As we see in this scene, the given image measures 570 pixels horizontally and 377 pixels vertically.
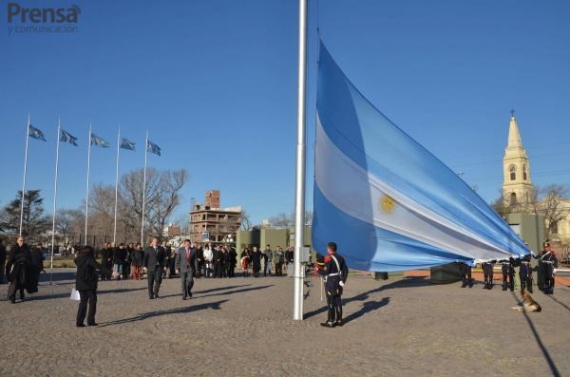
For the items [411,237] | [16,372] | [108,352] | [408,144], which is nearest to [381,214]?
[411,237]

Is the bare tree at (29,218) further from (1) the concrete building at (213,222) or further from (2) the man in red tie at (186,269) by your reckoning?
(2) the man in red tie at (186,269)

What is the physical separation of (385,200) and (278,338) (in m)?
5.04

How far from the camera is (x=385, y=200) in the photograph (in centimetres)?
1266

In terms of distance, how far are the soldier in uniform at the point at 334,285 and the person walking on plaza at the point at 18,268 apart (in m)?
8.65

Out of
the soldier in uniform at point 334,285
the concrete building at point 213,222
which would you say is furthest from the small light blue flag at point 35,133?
the concrete building at point 213,222

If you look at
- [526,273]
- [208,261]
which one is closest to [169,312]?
[526,273]

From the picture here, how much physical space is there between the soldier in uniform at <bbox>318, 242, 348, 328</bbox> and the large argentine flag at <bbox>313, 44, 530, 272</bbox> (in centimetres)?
170

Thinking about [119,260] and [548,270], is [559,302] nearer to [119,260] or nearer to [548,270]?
[548,270]

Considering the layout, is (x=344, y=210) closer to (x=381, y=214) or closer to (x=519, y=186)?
(x=381, y=214)

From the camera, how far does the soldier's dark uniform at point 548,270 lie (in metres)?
17.5

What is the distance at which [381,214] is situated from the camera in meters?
12.6

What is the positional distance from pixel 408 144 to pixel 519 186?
108 metres

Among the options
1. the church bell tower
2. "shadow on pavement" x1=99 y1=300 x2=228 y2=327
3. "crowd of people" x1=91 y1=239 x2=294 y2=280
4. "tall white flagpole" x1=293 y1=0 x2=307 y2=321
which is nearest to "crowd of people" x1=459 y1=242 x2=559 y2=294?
"crowd of people" x1=91 y1=239 x2=294 y2=280

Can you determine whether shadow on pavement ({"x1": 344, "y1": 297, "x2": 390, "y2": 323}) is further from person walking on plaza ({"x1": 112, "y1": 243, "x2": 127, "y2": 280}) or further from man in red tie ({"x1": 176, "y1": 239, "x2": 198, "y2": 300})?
person walking on plaza ({"x1": 112, "y1": 243, "x2": 127, "y2": 280})
